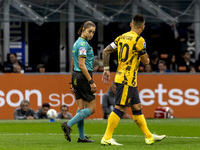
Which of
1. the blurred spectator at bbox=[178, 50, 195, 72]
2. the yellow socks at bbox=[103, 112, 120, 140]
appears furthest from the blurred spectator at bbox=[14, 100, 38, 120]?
the yellow socks at bbox=[103, 112, 120, 140]

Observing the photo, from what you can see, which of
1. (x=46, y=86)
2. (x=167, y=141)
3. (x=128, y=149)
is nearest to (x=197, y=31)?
(x=46, y=86)

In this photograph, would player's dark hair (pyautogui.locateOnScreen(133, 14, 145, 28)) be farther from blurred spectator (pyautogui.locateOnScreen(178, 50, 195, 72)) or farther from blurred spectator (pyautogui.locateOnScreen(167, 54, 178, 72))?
blurred spectator (pyautogui.locateOnScreen(167, 54, 178, 72))

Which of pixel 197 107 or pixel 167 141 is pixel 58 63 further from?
pixel 167 141

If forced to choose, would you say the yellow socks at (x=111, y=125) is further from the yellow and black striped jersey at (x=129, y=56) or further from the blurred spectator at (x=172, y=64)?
the blurred spectator at (x=172, y=64)

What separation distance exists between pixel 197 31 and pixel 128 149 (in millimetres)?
18512

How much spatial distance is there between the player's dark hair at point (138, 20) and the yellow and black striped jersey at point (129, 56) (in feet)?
0.43

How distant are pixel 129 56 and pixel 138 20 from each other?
57cm

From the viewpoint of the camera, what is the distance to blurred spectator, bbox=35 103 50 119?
65.3 feet

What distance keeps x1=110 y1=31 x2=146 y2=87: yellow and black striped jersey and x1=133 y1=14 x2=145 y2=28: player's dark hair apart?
13cm

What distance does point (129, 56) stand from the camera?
32.8ft

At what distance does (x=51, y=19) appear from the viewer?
23922mm

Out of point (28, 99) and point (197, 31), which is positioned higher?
point (197, 31)

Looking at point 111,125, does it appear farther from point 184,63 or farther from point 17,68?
point 184,63

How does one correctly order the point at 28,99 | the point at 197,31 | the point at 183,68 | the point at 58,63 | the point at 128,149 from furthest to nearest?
1. the point at 58,63
2. the point at 197,31
3. the point at 183,68
4. the point at 28,99
5. the point at 128,149
